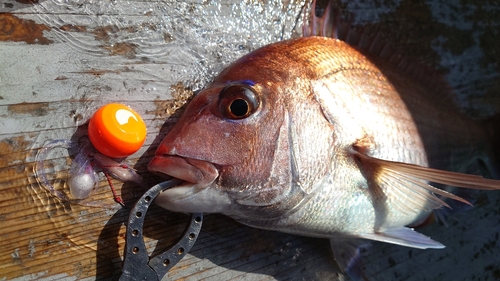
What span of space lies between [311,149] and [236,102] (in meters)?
0.31

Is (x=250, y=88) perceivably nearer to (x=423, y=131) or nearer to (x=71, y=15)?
(x=71, y=15)

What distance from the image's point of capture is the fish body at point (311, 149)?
136 cm

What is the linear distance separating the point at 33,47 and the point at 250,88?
2.51ft

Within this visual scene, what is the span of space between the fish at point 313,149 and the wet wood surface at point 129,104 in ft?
0.60

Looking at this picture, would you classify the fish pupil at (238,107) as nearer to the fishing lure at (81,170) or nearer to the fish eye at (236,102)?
the fish eye at (236,102)

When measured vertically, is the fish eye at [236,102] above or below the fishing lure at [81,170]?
above

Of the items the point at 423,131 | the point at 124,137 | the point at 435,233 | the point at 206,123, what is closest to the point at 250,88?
the point at 206,123

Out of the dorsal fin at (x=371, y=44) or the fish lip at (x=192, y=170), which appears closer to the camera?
the fish lip at (x=192, y=170)

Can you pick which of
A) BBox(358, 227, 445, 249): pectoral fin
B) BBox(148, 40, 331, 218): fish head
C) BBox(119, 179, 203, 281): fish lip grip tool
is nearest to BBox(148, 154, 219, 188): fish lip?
BBox(148, 40, 331, 218): fish head

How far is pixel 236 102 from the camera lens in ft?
4.48

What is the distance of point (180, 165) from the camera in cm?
134

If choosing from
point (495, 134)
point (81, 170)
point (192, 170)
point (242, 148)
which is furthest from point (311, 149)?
point (495, 134)

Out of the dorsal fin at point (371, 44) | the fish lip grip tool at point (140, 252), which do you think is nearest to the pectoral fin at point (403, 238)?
the dorsal fin at point (371, 44)

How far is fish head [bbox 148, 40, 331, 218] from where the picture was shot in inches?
52.9
